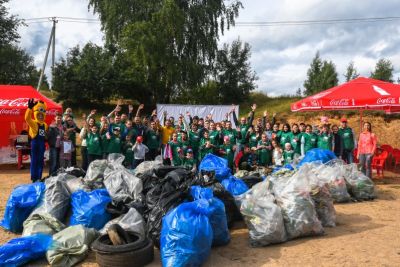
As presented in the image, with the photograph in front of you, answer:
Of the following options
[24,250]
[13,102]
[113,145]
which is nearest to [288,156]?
[113,145]

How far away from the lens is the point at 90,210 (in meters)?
5.04

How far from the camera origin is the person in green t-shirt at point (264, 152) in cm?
922

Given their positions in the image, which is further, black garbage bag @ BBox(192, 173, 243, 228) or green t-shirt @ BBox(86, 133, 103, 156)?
green t-shirt @ BBox(86, 133, 103, 156)

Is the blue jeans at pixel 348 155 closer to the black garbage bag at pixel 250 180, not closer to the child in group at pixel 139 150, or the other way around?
the black garbage bag at pixel 250 180

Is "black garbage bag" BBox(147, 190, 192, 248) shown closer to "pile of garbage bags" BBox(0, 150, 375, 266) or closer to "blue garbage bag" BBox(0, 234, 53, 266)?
"pile of garbage bags" BBox(0, 150, 375, 266)

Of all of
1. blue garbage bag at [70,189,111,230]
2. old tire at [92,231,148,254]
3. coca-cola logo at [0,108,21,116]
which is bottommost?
old tire at [92,231,148,254]

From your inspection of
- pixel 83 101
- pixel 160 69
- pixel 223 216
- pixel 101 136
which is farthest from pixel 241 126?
pixel 83 101

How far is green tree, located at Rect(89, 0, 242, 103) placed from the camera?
2083 cm

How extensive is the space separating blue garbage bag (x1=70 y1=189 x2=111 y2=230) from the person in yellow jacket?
3847 mm

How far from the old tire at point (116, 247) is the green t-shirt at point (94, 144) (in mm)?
4327

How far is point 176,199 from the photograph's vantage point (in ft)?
15.9

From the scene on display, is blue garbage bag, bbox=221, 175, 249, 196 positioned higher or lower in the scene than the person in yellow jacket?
lower

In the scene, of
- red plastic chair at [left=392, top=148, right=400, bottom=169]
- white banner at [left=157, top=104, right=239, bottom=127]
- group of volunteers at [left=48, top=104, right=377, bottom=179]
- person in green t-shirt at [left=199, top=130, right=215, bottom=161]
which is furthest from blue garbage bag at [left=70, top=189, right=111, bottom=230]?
white banner at [left=157, top=104, right=239, bottom=127]

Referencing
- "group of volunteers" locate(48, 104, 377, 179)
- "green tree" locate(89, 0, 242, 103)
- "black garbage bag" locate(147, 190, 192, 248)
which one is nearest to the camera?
"black garbage bag" locate(147, 190, 192, 248)
